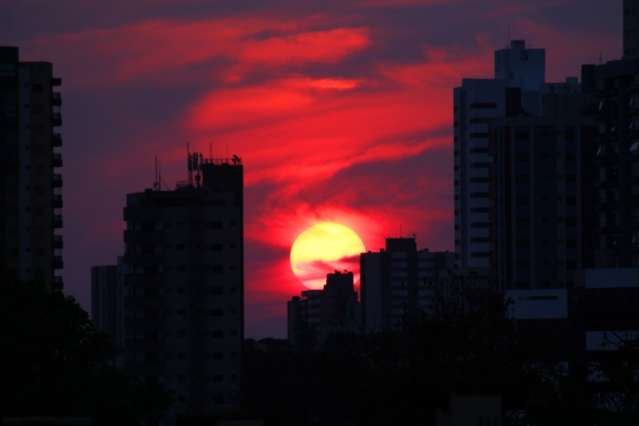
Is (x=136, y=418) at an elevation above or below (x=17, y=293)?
below

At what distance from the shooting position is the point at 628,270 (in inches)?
6575

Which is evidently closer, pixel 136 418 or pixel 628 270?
pixel 136 418

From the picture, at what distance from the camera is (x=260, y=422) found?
4669 cm

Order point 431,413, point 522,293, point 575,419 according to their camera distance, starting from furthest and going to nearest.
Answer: point 522,293, point 431,413, point 575,419

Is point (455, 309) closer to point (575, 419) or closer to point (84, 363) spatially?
point (84, 363)

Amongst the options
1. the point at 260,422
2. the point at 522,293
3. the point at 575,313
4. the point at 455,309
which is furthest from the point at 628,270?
Answer: the point at 260,422

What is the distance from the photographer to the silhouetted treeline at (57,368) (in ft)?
288

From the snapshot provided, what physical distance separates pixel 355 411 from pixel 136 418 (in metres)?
11.6

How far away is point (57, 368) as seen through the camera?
92.4 meters

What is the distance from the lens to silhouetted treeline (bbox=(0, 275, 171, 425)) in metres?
87.8

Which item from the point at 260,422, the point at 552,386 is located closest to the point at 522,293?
the point at 552,386

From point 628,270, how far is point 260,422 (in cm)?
12375

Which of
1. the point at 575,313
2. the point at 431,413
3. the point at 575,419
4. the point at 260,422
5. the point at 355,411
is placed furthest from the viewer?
the point at 575,313

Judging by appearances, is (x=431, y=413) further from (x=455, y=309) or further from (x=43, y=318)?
(x=43, y=318)
